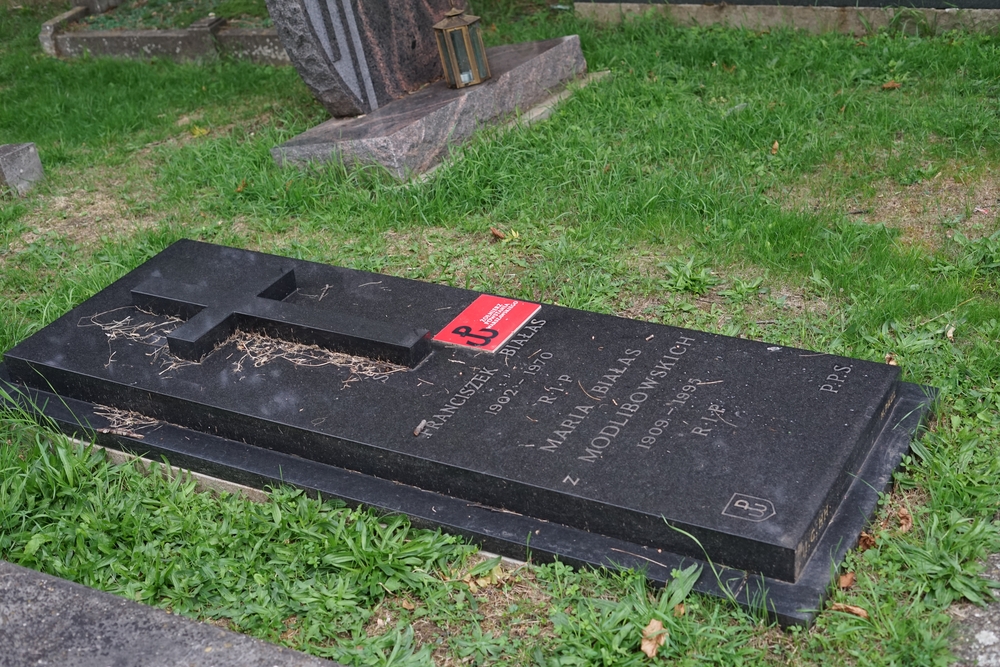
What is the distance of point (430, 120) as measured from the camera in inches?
197

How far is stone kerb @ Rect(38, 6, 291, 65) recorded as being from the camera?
7324mm

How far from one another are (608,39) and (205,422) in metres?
4.37

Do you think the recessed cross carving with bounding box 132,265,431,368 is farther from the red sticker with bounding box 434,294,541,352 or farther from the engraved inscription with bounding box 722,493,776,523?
the engraved inscription with bounding box 722,493,776,523

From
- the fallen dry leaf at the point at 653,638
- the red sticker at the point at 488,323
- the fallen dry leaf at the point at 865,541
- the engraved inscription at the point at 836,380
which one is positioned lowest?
the fallen dry leaf at the point at 865,541

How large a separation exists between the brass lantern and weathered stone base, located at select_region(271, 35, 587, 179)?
0.07 meters

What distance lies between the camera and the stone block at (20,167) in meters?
5.43

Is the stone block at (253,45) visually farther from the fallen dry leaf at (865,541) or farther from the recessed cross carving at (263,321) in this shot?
the fallen dry leaf at (865,541)

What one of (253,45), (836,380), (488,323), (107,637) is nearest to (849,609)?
(836,380)

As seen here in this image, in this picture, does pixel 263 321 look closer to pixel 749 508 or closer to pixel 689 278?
pixel 689 278

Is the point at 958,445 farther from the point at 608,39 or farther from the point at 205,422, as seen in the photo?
the point at 608,39

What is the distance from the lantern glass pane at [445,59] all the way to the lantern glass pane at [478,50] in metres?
0.14

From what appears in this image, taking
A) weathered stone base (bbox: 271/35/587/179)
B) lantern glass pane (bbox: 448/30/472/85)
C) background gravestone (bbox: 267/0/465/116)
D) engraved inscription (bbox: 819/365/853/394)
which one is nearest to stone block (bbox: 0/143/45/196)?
weathered stone base (bbox: 271/35/587/179)

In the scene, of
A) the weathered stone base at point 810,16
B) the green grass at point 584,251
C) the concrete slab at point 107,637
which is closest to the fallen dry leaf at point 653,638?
the green grass at point 584,251

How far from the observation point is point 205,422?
3.16 m
